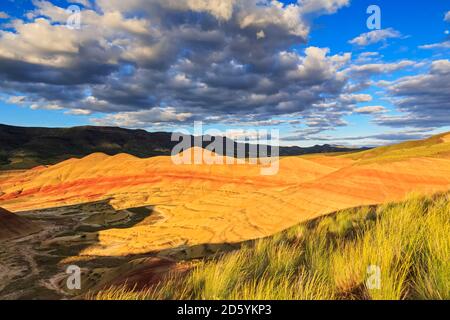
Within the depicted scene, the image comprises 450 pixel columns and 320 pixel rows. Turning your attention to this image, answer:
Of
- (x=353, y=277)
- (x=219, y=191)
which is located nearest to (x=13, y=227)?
(x=219, y=191)

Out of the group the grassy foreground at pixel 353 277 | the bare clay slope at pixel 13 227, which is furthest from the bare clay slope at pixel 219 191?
the bare clay slope at pixel 13 227

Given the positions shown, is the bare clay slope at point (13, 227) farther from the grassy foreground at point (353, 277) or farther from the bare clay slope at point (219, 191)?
the grassy foreground at point (353, 277)

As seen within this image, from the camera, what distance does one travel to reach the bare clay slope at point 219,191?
27172 millimetres

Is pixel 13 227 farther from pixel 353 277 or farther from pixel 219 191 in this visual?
pixel 353 277

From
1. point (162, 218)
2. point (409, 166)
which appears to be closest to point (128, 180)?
point (162, 218)

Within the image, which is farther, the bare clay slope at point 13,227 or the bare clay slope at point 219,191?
the bare clay slope at point 13,227

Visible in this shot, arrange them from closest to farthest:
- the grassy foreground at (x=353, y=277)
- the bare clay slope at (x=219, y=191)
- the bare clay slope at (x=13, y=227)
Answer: the grassy foreground at (x=353, y=277), the bare clay slope at (x=219, y=191), the bare clay slope at (x=13, y=227)

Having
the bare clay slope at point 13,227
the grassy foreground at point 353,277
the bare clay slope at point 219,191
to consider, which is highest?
the grassy foreground at point 353,277

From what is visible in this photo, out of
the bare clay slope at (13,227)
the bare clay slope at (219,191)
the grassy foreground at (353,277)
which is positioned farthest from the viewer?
the bare clay slope at (13,227)

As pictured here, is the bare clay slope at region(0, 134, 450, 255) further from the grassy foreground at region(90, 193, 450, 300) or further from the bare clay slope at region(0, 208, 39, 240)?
the bare clay slope at region(0, 208, 39, 240)

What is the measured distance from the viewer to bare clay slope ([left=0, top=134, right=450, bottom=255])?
Answer: 89.1 ft

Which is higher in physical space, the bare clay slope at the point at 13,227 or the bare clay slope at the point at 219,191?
the bare clay slope at the point at 219,191

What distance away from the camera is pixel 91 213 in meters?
47.0
